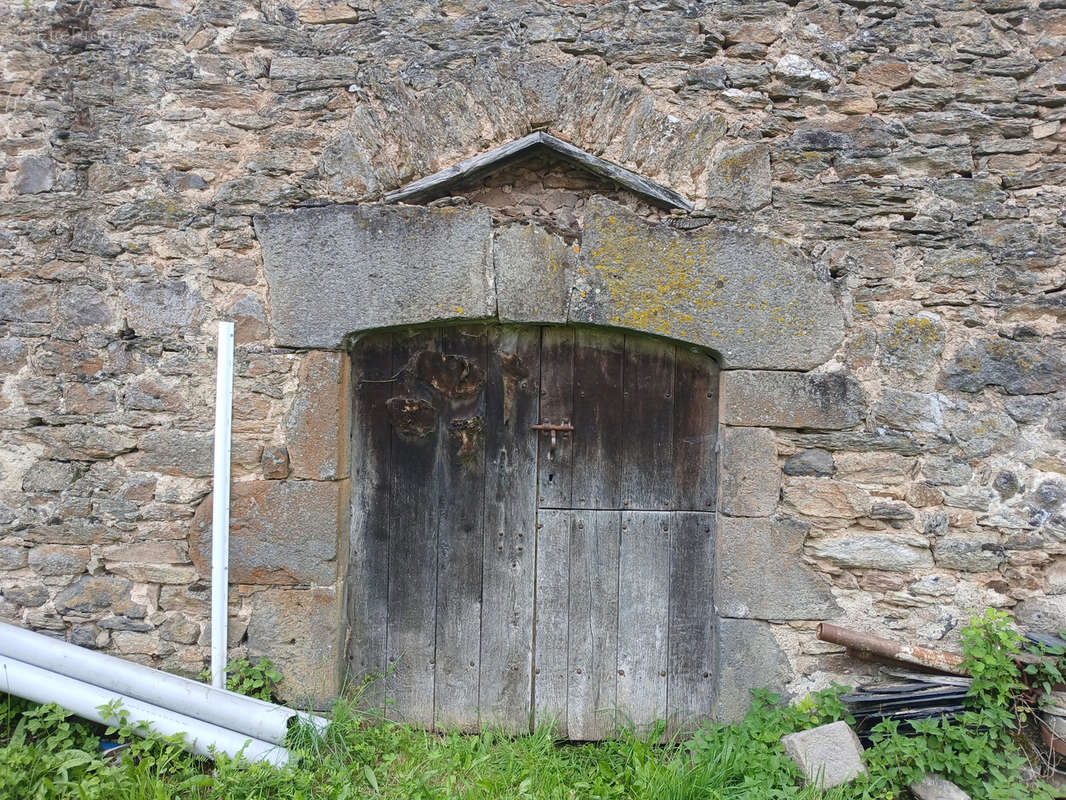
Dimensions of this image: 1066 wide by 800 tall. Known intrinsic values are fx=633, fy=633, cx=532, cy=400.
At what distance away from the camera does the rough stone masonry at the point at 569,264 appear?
2.42 metres

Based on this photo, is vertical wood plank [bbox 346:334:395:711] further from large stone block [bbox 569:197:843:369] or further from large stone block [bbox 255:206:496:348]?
large stone block [bbox 569:197:843:369]

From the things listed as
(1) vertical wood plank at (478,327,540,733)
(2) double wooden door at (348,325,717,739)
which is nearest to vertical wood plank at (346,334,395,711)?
(2) double wooden door at (348,325,717,739)

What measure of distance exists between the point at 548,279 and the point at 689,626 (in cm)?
154

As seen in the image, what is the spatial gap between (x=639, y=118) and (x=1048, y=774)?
2799mm

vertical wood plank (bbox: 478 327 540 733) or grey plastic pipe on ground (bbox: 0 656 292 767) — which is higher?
vertical wood plank (bbox: 478 327 540 733)

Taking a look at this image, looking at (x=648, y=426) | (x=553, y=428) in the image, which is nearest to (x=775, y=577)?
(x=648, y=426)

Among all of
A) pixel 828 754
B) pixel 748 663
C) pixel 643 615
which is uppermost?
pixel 643 615

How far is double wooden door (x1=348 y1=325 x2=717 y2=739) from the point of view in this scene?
264cm

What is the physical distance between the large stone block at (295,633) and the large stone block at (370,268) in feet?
3.28

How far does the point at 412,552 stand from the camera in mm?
2660

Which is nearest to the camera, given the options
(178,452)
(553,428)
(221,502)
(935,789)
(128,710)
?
(935,789)

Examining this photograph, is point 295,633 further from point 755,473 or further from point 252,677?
point 755,473

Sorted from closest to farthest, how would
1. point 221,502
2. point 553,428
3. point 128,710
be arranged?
point 128,710 → point 221,502 → point 553,428

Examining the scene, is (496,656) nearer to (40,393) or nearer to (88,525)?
(88,525)
